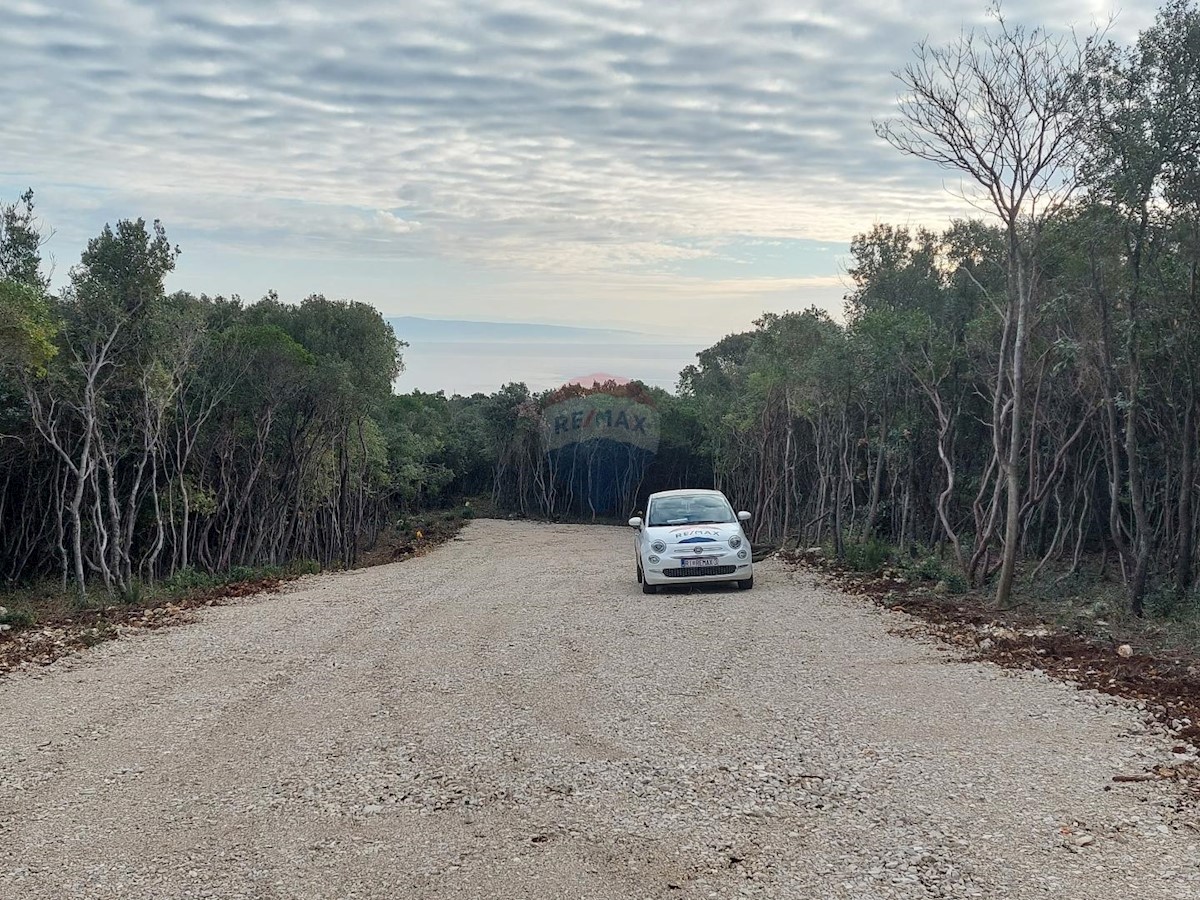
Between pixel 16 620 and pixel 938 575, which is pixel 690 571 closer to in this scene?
pixel 938 575

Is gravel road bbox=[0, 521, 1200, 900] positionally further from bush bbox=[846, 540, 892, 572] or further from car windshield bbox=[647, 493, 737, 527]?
bush bbox=[846, 540, 892, 572]

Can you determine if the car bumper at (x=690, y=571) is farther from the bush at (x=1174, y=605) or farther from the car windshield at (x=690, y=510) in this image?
Answer: the bush at (x=1174, y=605)

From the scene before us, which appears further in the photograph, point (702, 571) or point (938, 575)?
point (938, 575)

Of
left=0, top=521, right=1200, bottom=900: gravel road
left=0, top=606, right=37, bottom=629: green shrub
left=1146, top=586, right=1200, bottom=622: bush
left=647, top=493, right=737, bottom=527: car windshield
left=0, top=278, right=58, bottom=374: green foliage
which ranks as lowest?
left=0, top=606, right=37, bottom=629: green shrub

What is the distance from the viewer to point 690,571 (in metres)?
15.3

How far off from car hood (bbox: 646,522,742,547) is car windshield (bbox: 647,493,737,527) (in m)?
0.25

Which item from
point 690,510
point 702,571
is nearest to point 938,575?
point 702,571

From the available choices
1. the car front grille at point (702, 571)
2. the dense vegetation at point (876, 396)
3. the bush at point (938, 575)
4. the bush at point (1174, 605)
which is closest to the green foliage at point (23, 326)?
the dense vegetation at point (876, 396)

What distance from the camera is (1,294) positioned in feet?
43.8

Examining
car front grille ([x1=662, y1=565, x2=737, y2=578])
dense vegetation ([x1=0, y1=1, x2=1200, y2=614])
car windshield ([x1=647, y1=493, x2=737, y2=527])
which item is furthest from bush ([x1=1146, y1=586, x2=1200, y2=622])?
car windshield ([x1=647, y1=493, x2=737, y2=527])

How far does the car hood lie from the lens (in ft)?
50.6

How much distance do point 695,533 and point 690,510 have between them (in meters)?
1.04

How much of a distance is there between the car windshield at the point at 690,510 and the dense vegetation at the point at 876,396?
379 centimetres

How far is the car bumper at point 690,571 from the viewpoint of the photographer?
1527 cm
